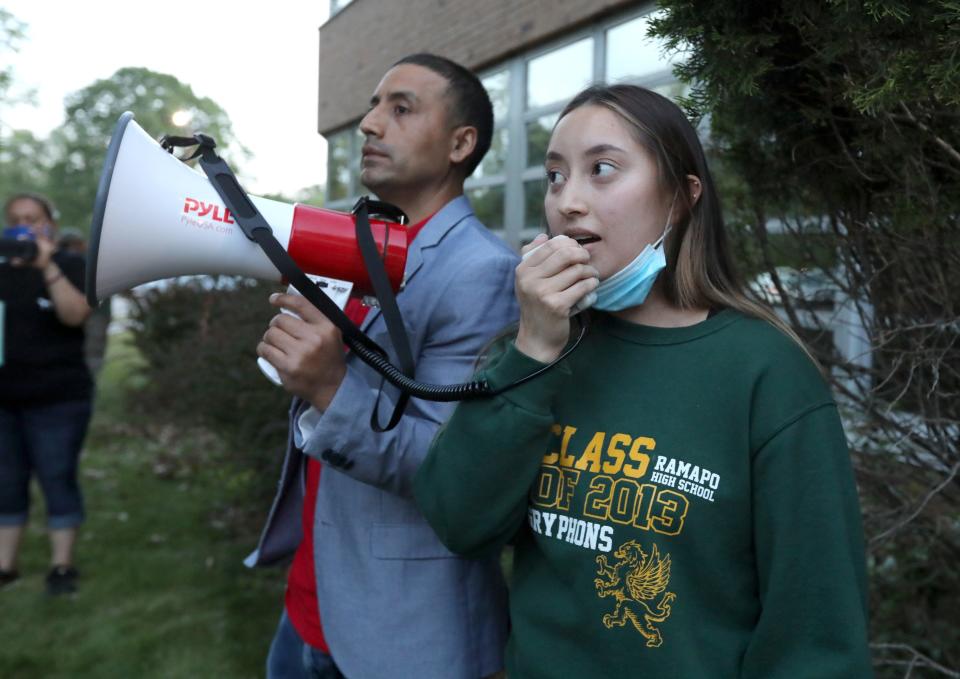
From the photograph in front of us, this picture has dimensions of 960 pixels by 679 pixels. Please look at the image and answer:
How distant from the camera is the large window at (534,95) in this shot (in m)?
6.70

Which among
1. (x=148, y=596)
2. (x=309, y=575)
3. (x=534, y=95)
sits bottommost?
(x=148, y=596)

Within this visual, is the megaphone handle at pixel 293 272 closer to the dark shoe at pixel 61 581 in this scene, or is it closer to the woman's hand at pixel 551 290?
the woman's hand at pixel 551 290

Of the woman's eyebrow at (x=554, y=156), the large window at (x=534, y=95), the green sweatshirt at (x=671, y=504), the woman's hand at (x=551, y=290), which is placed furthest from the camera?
the large window at (x=534, y=95)

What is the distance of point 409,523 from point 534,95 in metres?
6.92

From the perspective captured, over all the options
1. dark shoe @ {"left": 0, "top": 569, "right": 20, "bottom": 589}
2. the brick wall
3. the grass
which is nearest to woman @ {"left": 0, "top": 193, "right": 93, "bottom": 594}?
dark shoe @ {"left": 0, "top": 569, "right": 20, "bottom": 589}

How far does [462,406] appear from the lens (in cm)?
144

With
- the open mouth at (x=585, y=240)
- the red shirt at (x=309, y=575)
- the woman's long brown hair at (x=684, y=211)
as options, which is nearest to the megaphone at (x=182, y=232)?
the red shirt at (x=309, y=575)

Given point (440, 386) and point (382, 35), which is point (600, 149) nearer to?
point (440, 386)

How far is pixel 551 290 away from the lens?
1.31 m

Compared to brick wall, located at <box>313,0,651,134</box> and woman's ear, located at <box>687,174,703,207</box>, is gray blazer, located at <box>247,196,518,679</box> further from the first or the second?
brick wall, located at <box>313,0,651,134</box>

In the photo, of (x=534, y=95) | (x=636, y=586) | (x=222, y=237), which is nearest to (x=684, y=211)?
(x=636, y=586)

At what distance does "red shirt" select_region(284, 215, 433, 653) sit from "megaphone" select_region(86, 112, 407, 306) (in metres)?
0.29

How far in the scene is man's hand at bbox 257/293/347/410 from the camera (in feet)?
5.35

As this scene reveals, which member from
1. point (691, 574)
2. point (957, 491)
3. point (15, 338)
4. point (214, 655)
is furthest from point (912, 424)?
point (15, 338)
